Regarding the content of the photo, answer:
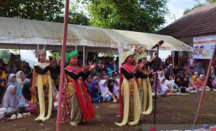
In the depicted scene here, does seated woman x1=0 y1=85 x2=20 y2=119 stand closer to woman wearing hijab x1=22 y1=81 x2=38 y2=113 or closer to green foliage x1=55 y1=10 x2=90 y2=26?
woman wearing hijab x1=22 y1=81 x2=38 y2=113

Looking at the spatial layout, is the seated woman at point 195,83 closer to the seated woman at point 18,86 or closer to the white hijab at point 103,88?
the white hijab at point 103,88

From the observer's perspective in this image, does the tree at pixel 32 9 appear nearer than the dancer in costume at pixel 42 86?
No

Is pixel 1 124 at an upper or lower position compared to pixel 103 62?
lower

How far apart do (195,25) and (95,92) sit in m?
11.1

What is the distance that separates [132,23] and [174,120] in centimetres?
1254

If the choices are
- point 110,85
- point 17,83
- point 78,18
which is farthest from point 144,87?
point 78,18

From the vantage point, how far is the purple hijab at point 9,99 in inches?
225

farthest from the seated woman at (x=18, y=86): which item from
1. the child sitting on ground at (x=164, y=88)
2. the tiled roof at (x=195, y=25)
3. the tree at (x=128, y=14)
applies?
the tiled roof at (x=195, y=25)

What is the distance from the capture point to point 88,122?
202 inches

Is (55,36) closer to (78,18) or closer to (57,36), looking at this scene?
(57,36)

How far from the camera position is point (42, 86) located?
17.4ft

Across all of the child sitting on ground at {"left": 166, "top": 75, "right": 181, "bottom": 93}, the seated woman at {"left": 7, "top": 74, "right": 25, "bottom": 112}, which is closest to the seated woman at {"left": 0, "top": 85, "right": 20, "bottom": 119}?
the seated woman at {"left": 7, "top": 74, "right": 25, "bottom": 112}

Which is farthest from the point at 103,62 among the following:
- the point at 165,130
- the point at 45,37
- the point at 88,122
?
the point at 165,130

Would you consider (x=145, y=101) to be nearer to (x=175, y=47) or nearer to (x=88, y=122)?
(x=88, y=122)
